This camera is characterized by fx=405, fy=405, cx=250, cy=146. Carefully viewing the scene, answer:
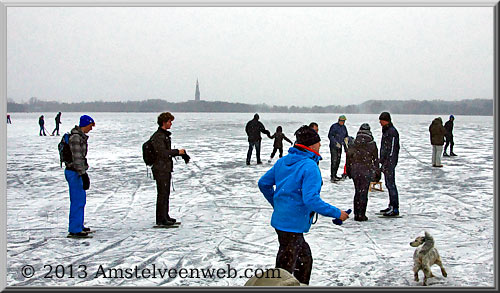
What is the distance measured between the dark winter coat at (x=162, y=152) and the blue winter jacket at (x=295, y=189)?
3135mm

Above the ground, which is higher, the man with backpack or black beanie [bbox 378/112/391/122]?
black beanie [bbox 378/112/391/122]

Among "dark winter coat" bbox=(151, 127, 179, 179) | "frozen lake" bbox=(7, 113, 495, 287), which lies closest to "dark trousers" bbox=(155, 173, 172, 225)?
"dark winter coat" bbox=(151, 127, 179, 179)

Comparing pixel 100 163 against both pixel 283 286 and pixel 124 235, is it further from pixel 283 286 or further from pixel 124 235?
pixel 283 286

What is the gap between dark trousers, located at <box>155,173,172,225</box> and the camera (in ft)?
21.5

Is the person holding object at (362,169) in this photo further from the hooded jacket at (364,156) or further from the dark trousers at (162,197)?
the dark trousers at (162,197)

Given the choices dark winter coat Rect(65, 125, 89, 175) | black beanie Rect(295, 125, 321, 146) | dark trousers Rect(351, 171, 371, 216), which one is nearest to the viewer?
black beanie Rect(295, 125, 321, 146)

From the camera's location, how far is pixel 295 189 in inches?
135

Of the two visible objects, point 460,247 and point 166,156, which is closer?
point 460,247

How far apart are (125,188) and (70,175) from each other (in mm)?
4443

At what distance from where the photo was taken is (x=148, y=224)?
7.00 meters

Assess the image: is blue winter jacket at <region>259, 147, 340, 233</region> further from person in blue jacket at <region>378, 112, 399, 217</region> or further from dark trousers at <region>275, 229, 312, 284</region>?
person in blue jacket at <region>378, 112, 399, 217</region>

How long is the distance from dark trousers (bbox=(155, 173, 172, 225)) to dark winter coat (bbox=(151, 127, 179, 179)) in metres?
0.11

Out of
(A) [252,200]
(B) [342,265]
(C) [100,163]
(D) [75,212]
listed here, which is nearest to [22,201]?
(D) [75,212]

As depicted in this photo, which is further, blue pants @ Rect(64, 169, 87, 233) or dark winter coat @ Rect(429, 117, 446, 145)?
dark winter coat @ Rect(429, 117, 446, 145)
